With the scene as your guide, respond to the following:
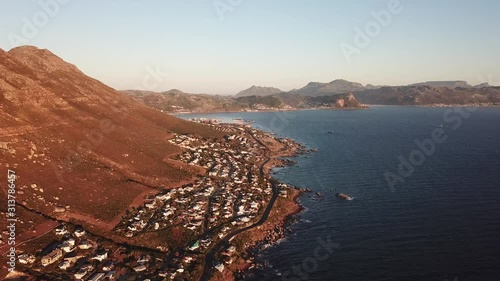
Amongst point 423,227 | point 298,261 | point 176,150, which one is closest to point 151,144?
point 176,150

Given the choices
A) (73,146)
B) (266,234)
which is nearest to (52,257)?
(266,234)

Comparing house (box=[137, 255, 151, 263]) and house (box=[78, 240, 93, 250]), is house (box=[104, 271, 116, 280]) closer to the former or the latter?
house (box=[137, 255, 151, 263])

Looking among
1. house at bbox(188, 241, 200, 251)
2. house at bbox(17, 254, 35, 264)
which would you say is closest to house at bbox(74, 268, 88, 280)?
house at bbox(17, 254, 35, 264)

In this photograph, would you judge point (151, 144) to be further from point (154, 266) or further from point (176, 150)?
point (154, 266)

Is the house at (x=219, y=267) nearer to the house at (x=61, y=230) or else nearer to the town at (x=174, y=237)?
the town at (x=174, y=237)

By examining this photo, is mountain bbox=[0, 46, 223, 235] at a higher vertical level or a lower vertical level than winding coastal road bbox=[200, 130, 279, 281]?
higher

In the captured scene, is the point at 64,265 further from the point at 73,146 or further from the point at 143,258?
the point at 73,146

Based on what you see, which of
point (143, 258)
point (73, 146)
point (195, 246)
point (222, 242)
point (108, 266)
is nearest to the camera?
point (108, 266)
